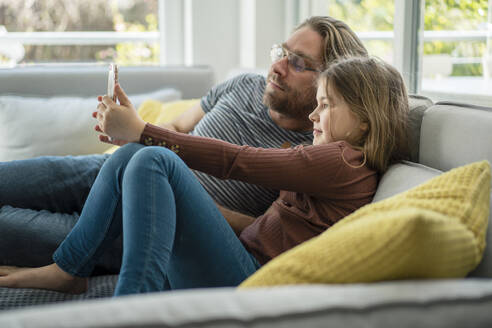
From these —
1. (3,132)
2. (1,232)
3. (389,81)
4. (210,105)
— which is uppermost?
(389,81)

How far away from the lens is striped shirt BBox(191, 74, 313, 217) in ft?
4.85

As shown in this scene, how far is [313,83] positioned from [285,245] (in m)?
0.59

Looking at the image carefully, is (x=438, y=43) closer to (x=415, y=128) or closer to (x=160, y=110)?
(x=415, y=128)

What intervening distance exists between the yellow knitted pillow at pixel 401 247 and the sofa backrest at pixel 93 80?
6.48 ft

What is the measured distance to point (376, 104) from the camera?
1196 mm

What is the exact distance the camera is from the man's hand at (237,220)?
1407 millimetres

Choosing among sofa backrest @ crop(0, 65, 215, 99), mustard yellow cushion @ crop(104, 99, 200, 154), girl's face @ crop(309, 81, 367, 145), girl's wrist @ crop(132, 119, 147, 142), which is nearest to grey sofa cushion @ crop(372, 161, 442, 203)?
girl's face @ crop(309, 81, 367, 145)

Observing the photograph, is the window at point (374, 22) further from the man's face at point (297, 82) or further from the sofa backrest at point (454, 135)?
the sofa backrest at point (454, 135)

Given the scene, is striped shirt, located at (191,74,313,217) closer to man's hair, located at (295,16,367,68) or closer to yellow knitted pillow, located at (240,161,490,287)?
man's hair, located at (295,16,367,68)

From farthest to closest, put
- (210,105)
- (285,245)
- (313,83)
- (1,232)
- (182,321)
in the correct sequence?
(210,105)
(313,83)
(1,232)
(285,245)
(182,321)

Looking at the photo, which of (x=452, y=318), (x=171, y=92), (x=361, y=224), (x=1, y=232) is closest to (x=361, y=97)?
(x=361, y=224)

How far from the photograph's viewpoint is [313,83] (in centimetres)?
155

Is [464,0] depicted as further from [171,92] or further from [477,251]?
[171,92]

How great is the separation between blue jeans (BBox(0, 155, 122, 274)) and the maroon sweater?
1.39 feet
